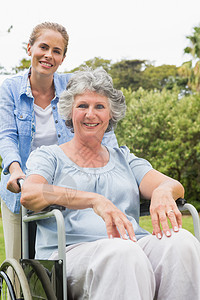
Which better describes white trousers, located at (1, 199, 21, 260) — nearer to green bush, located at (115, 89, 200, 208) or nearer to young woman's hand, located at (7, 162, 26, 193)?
young woman's hand, located at (7, 162, 26, 193)

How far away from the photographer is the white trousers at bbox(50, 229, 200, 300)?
1571 millimetres

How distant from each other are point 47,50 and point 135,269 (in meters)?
1.35

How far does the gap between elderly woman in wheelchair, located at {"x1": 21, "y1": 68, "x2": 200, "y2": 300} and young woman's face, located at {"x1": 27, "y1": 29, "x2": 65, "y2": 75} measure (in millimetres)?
318

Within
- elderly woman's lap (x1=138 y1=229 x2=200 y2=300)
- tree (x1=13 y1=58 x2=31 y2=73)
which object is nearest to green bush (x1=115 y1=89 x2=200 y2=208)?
tree (x1=13 y1=58 x2=31 y2=73)

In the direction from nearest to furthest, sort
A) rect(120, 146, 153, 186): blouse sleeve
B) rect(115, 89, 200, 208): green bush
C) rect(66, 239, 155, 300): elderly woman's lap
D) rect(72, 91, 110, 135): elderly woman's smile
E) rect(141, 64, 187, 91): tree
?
rect(66, 239, 155, 300): elderly woman's lap < rect(72, 91, 110, 135): elderly woman's smile < rect(120, 146, 153, 186): blouse sleeve < rect(115, 89, 200, 208): green bush < rect(141, 64, 187, 91): tree

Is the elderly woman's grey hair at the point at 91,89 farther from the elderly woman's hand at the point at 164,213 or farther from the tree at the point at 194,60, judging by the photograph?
the tree at the point at 194,60

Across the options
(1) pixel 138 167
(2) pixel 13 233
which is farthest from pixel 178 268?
(2) pixel 13 233

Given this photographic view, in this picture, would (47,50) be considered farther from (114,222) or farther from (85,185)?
(114,222)

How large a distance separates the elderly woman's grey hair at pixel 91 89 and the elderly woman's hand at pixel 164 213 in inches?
19.4

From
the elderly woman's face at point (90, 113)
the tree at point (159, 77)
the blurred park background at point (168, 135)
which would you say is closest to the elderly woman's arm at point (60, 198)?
the elderly woman's face at point (90, 113)

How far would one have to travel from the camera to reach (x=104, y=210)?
1772 millimetres

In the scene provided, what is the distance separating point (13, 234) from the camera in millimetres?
2604

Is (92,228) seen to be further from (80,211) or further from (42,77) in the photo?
(42,77)

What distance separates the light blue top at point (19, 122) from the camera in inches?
100
